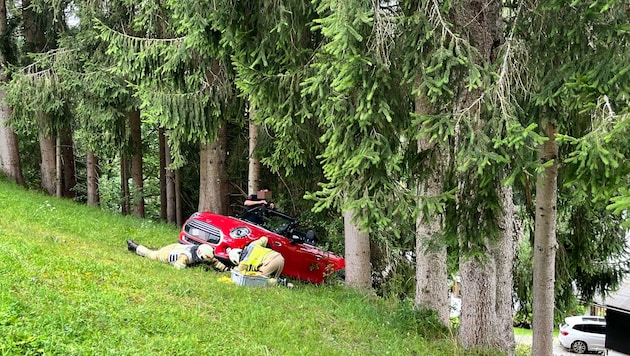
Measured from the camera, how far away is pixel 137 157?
1506 cm

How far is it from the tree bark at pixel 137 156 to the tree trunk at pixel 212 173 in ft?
7.61

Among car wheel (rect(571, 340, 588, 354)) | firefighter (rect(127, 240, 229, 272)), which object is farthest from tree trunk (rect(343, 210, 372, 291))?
car wheel (rect(571, 340, 588, 354))

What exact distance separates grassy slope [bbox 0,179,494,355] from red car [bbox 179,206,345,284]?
20.2 inches

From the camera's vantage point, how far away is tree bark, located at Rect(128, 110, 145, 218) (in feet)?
47.2

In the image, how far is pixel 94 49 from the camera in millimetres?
13008

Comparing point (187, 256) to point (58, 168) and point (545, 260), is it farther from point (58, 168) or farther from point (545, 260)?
point (58, 168)

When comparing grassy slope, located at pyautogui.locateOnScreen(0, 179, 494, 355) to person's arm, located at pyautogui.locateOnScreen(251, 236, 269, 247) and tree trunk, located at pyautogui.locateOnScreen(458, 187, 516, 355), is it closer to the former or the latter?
tree trunk, located at pyautogui.locateOnScreen(458, 187, 516, 355)

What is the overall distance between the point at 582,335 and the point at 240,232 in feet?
58.8

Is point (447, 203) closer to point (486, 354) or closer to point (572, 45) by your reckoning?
point (572, 45)

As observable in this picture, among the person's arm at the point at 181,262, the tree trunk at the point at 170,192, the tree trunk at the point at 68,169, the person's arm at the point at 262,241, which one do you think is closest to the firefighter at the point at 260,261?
the person's arm at the point at 262,241

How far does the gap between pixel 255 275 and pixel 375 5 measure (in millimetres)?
4373

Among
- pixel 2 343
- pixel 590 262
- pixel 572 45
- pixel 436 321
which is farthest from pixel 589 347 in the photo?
pixel 2 343

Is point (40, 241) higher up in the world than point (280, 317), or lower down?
higher up

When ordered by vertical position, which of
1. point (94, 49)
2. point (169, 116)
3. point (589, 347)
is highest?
point (94, 49)
